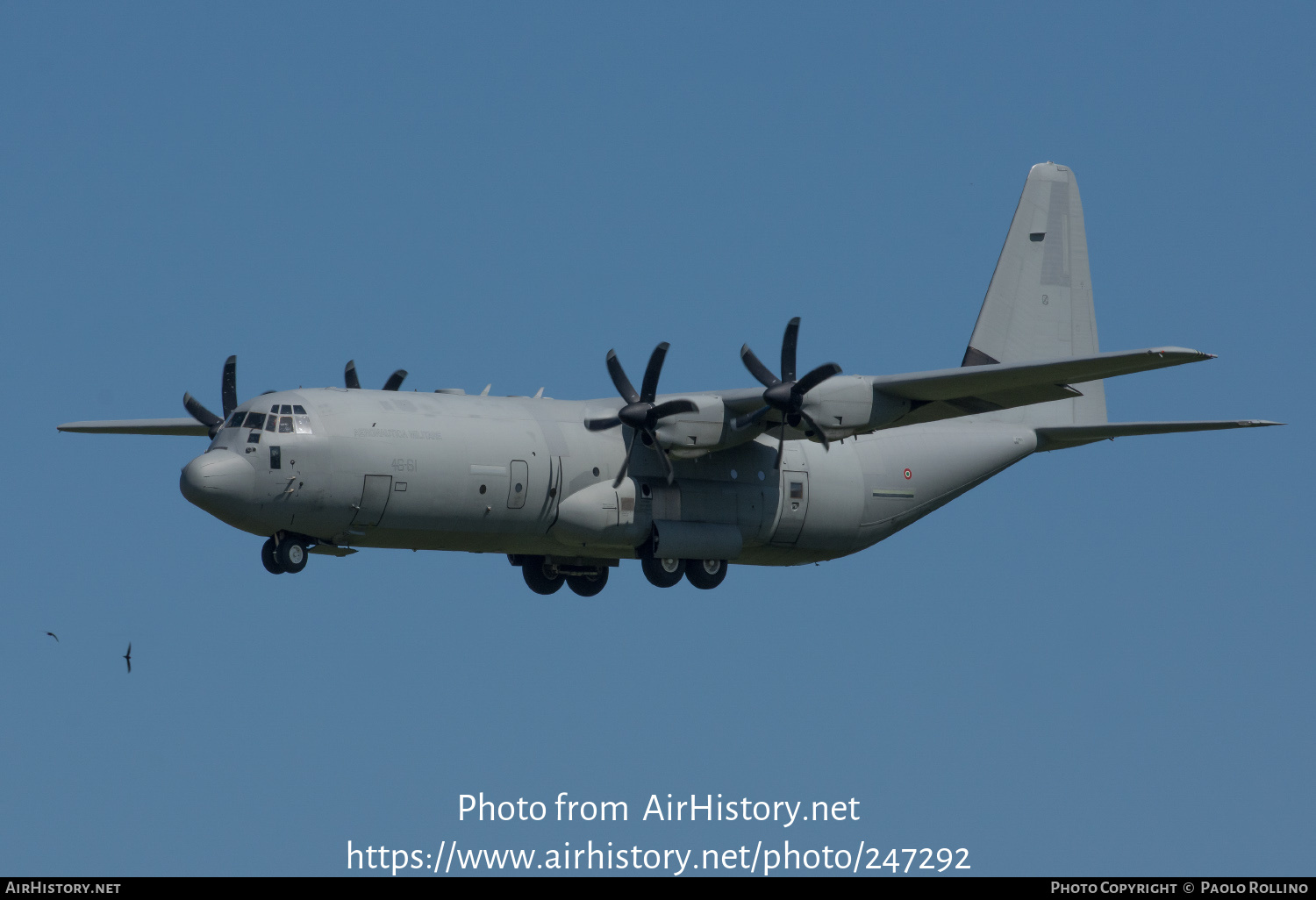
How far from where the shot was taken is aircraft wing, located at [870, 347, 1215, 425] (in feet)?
81.8

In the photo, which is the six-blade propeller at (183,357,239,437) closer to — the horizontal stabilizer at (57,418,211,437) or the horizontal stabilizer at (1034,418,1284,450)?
the horizontal stabilizer at (57,418,211,437)

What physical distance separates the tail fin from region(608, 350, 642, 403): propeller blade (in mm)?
8059

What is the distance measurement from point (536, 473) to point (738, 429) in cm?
362

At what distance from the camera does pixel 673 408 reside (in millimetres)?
28250

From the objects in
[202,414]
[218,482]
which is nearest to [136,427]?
[202,414]

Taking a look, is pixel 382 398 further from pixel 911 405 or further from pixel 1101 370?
pixel 1101 370

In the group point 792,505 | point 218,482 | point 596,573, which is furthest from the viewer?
point 596,573

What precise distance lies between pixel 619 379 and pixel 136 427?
916 cm

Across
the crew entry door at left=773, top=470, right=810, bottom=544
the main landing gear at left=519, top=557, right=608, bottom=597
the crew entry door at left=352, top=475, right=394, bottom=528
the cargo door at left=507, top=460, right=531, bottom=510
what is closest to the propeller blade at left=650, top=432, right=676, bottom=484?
the cargo door at left=507, top=460, right=531, bottom=510

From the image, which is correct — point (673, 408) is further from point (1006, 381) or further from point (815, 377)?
point (1006, 381)

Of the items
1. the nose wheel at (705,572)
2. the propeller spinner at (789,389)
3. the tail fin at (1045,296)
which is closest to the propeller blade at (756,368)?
the propeller spinner at (789,389)

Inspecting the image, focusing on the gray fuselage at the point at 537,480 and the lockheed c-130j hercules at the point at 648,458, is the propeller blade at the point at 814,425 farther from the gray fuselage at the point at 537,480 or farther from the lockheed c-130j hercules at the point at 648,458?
the gray fuselage at the point at 537,480

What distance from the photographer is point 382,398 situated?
26.7 meters
